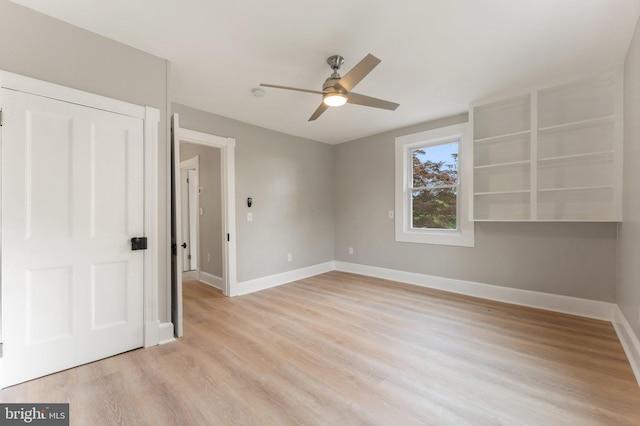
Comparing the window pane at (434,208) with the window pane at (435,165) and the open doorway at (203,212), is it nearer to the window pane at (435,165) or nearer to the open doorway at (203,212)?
the window pane at (435,165)

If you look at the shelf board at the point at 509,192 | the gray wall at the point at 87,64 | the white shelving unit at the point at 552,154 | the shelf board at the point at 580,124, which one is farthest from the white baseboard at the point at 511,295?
the gray wall at the point at 87,64

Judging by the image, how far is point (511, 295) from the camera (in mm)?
3334

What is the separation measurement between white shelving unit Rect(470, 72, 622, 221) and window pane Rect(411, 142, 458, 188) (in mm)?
472

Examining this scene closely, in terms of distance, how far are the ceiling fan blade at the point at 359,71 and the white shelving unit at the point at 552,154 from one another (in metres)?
2.11

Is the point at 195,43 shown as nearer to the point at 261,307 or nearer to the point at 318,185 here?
the point at 261,307

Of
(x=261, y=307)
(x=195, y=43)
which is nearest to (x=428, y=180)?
(x=261, y=307)

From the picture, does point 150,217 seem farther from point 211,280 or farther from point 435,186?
point 435,186

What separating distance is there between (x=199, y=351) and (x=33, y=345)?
1082mm

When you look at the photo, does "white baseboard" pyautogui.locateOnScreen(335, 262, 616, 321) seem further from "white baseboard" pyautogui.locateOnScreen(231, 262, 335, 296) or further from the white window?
"white baseboard" pyautogui.locateOnScreen(231, 262, 335, 296)

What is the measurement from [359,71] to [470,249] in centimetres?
296

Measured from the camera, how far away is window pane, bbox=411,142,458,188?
3945 mm

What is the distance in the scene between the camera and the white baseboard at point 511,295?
2834 mm

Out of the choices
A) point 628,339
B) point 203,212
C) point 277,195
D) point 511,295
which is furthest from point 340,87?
point 203,212

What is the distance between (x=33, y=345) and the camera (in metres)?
1.83
